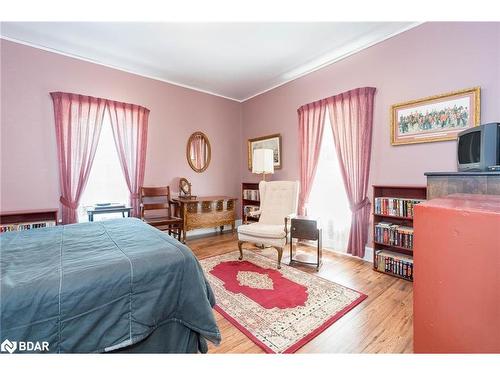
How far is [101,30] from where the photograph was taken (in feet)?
8.48

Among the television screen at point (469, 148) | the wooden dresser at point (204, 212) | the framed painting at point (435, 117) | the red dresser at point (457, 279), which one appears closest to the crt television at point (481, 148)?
the television screen at point (469, 148)

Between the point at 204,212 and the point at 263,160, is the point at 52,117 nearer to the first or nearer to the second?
the point at 204,212

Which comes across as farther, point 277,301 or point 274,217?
point 274,217

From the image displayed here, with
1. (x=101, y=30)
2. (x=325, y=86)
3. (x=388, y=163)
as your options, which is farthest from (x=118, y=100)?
(x=388, y=163)

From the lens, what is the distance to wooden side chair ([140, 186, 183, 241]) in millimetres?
3428

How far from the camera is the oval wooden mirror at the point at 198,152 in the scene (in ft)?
13.9

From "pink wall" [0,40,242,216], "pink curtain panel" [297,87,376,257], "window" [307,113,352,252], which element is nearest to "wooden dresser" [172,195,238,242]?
"pink wall" [0,40,242,216]

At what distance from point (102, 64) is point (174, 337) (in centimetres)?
377

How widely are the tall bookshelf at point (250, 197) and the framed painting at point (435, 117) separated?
2.39 metres

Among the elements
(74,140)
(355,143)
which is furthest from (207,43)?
(355,143)

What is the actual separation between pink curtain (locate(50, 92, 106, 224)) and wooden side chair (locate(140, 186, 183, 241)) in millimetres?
823

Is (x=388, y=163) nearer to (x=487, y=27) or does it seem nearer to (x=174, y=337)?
(x=487, y=27)

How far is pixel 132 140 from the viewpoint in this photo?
3.54m

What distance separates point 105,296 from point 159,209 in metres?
2.95
